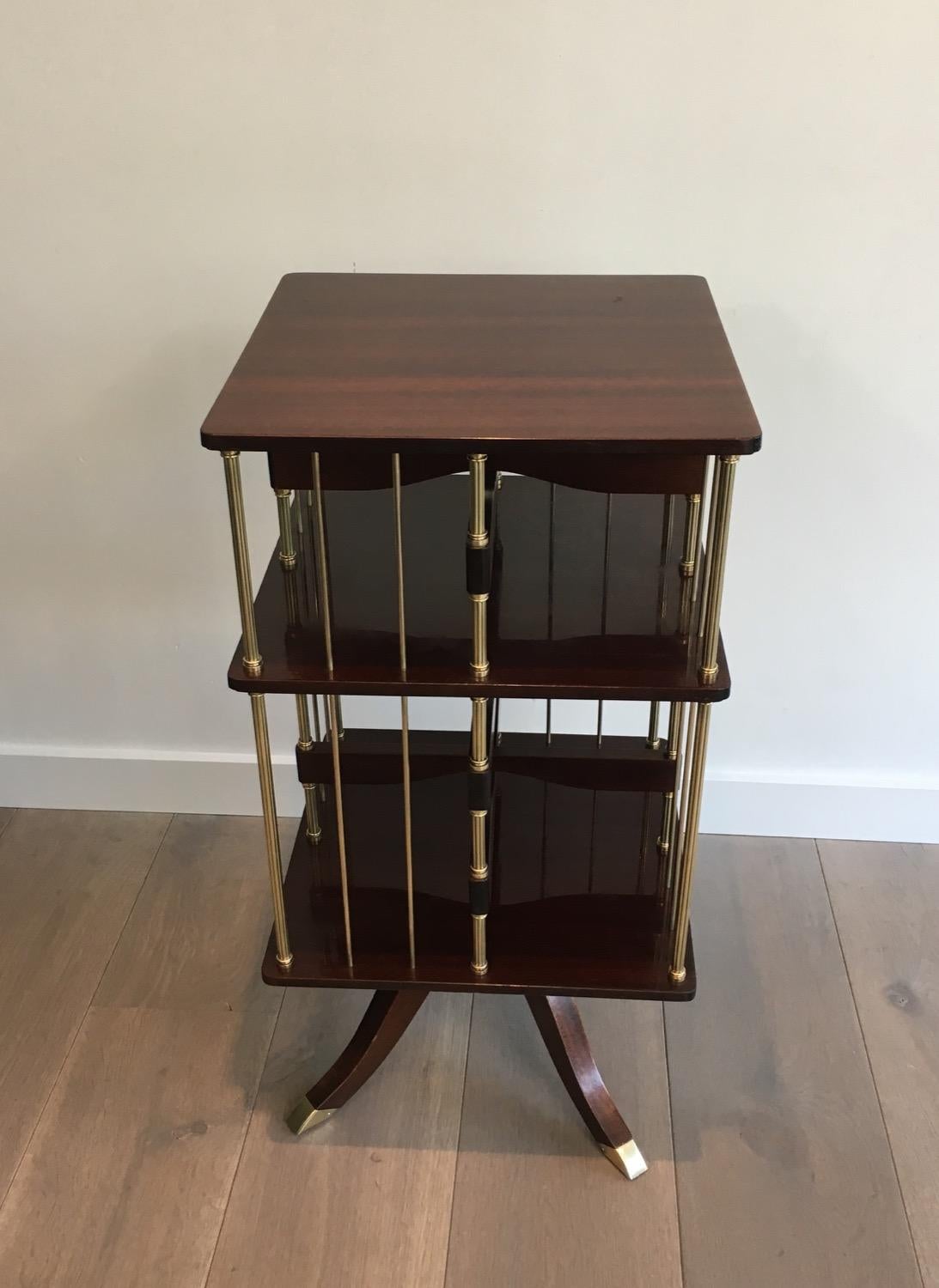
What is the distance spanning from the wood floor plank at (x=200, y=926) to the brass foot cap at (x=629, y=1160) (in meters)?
0.44

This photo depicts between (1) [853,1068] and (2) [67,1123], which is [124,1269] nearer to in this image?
(2) [67,1123]

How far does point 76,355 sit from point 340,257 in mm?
337

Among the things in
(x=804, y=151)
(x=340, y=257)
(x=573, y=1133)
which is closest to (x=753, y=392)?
(x=804, y=151)

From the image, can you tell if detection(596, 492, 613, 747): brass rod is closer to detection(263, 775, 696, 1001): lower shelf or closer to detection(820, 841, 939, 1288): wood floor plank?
detection(263, 775, 696, 1001): lower shelf

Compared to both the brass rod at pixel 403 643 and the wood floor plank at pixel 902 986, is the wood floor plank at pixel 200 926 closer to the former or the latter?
the brass rod at pixel 403 643

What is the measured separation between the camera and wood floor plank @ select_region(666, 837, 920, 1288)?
1193 mm

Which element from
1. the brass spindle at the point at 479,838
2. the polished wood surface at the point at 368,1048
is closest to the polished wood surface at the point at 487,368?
the brass spindle at the point at 479,838

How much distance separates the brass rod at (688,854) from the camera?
1.00m

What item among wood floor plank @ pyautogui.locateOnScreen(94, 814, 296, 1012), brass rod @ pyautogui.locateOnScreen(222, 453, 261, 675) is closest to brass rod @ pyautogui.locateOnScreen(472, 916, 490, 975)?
brass rod @ pyautogui.locateOnScreen(222, 453, 261, 675)

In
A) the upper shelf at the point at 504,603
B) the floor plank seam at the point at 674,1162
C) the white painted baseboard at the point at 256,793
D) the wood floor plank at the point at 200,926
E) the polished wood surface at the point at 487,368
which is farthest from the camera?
the white painted baseboard at the point at 256,793

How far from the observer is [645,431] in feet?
2.73

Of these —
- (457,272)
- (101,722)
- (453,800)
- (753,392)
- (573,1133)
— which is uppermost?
(457,272)

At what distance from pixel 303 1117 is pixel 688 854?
543 millimetres

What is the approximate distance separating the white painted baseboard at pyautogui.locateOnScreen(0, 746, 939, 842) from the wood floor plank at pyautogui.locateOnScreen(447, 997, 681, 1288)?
1.14ft
